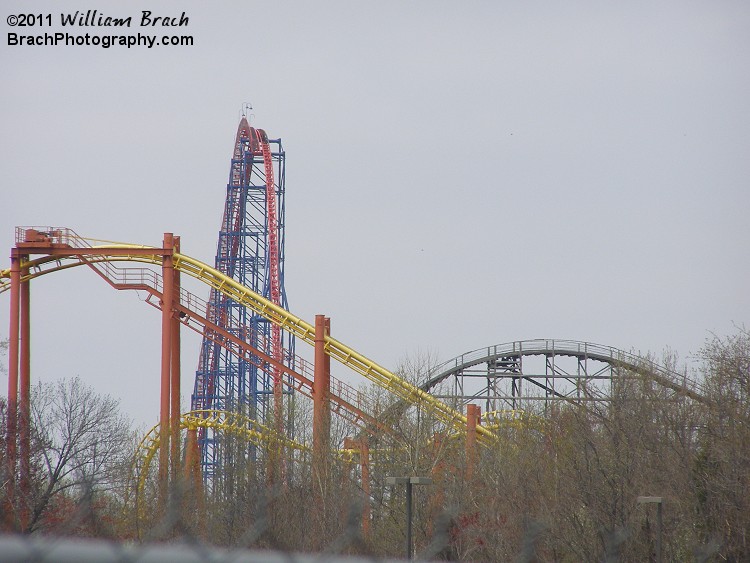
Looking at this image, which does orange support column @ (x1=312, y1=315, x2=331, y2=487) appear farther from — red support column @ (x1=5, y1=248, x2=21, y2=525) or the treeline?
red support column @ (x1=5, y1=248, x2=21, y2=525)

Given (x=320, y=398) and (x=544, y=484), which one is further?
(x=320, y=398)

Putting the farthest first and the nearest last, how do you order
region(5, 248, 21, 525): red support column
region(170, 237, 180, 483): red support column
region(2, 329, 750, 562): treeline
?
1. region(170, 237, 180, 483): red support column
2. region(5, 248, 21, 525): red support column
3. region(2, 329, 750, 562): treeline

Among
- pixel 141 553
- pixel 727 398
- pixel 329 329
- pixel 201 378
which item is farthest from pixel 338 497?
pixel 141 553

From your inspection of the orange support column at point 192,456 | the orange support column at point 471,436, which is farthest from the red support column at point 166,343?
the orange support column at point 471,436

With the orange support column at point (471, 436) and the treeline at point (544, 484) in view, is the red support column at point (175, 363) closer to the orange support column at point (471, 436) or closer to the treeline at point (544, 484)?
the treeline at point (544, 484)

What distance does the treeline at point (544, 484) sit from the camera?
21219 millimetres

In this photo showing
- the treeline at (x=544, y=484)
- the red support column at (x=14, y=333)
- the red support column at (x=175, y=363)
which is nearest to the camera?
the treeline at (x=544, y=484)

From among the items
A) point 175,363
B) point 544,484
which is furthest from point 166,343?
point 544,484

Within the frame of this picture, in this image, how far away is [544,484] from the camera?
24766 mm

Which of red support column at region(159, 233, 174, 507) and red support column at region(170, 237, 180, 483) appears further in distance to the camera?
red support column at region(170, 237, 180, 483)

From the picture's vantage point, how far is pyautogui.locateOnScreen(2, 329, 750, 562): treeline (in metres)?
21.2

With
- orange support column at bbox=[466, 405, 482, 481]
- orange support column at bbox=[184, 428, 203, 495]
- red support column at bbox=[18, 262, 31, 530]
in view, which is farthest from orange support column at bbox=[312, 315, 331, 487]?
red support column at bbox=[18, 262, 31, 530]

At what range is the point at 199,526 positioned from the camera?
22984 millimetres

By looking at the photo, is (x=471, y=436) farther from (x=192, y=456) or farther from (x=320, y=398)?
(x=192, y=456)
